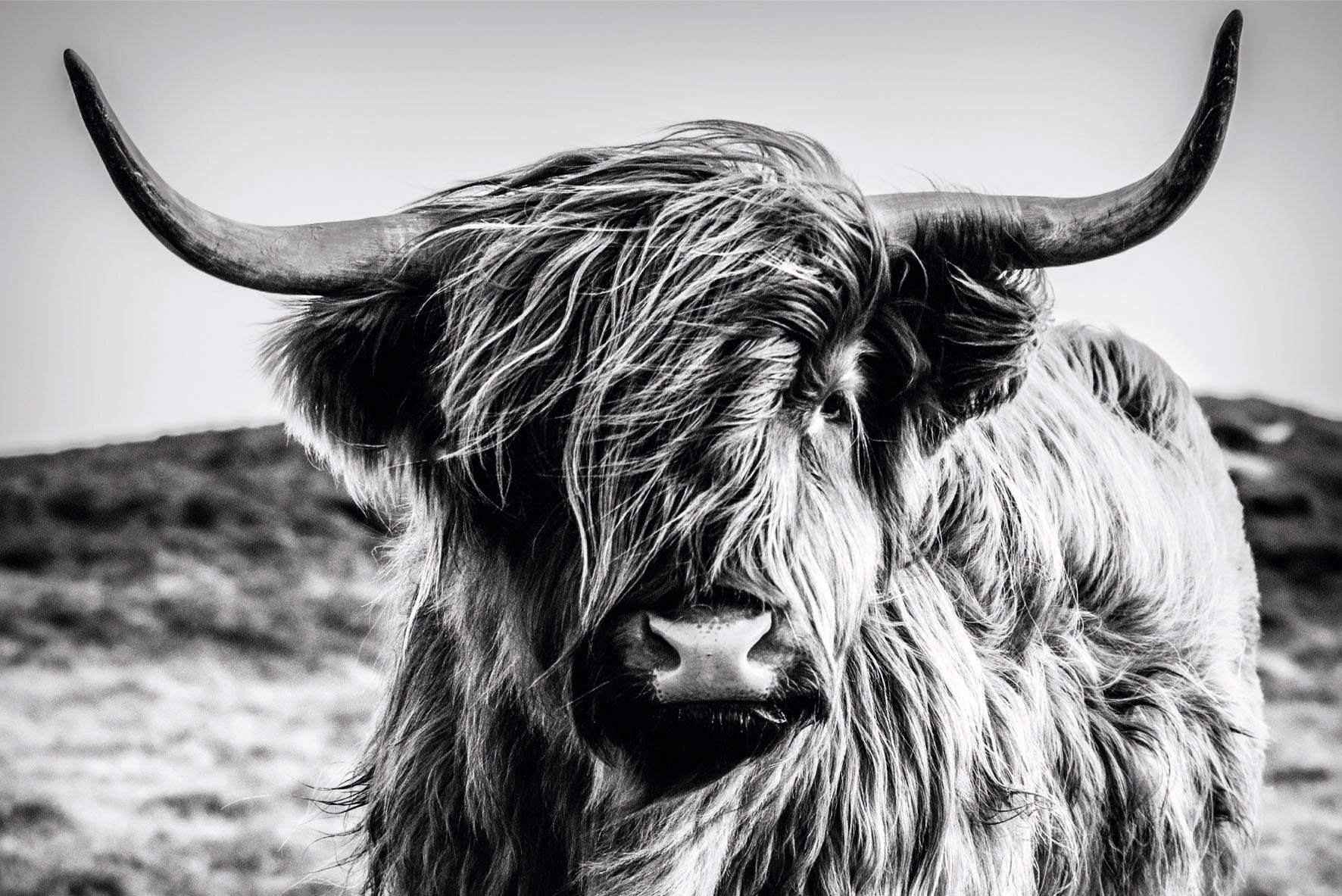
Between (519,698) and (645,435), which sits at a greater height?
(645,435)

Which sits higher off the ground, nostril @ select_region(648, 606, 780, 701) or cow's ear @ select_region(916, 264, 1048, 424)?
cow's ear @ select_region(916, 264, 1048, 424)

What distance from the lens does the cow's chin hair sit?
1.87 meters

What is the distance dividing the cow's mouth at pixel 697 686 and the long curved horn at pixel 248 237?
0.78 metres

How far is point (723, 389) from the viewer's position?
6.53 feet

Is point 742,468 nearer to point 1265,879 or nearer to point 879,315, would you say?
point 879,315

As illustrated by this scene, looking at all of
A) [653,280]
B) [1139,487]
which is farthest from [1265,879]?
[653,280]

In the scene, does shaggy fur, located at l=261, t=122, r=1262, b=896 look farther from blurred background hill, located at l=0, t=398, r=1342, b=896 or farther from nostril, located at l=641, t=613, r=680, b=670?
blurred background hill, located at l=0, t=398, r=1342, b=896

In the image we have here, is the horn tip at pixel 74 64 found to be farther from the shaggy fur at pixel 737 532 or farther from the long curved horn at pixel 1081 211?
the long curved horn at pixel 1081 211

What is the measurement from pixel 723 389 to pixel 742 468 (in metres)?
0.14

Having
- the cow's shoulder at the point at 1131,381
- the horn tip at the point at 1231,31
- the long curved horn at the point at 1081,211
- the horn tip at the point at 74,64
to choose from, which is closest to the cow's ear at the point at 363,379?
the horn tip at the point at 74,64

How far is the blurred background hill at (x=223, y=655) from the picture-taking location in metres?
4.81

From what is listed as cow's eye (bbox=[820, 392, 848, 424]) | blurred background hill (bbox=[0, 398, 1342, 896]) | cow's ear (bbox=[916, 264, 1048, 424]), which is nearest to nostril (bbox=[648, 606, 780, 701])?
cow's eye (bbox=[820, 392, 848, 424])

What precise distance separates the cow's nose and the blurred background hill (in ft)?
5.00

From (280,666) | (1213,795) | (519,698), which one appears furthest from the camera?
(280,666)
